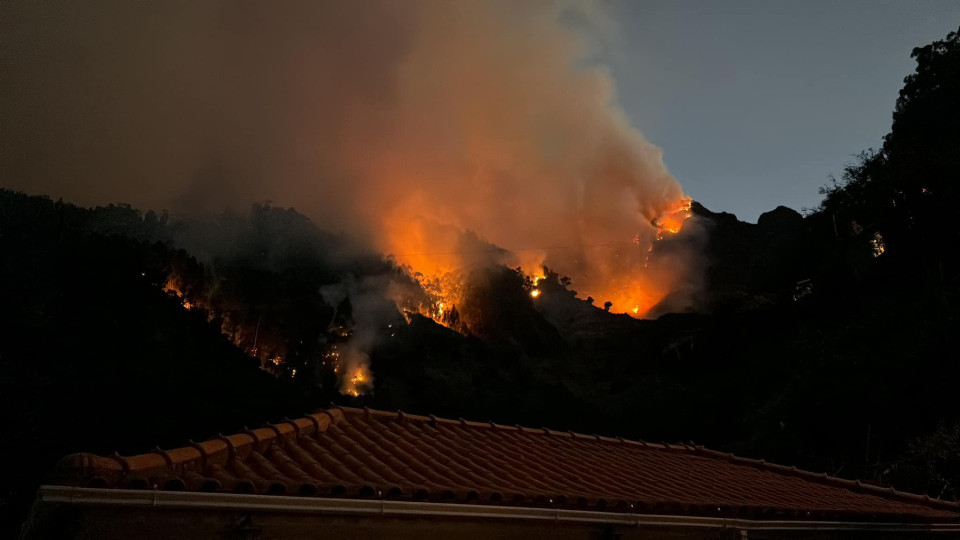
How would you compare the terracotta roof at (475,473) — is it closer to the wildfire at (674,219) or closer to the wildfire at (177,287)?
the wildfire at (177,287)

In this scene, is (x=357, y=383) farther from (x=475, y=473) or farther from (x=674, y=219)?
(x=674, y=219)

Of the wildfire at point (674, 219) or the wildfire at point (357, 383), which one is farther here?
the wildfire at point (674, 219)

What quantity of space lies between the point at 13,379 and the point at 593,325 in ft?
192

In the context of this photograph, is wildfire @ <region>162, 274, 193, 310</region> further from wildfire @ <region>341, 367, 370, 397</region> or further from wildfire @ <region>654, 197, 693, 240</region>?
wildfire @ <region>654, 197, 693, 240</region>

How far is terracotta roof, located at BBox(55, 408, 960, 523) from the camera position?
479cm

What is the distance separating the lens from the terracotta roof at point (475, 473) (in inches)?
188

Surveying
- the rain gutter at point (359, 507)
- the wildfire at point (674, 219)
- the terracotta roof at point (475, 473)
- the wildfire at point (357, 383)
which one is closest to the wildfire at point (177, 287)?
the wildfire at point (357, 383)

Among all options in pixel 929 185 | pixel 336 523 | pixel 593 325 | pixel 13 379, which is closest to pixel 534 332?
pixel 593 325

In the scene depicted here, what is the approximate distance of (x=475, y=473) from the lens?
6.90 m

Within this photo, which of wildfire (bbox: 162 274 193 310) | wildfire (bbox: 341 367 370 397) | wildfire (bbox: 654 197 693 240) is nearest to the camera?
wildfire (bbox: 162 274 193 310)

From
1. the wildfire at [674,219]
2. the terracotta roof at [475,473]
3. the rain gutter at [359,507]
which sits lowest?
the rain gutter at [359,507]

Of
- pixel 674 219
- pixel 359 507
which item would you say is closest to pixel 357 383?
pixel 359 507

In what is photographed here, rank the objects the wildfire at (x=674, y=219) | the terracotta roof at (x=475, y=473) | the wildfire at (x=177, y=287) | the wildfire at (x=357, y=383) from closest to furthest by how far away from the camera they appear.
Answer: the terracotta roof at (x=475, y=473) < the wildfire at (x=177, y=287) < the wildfire at (x=357, y=383) < the wildfire at (x=674, y=219)

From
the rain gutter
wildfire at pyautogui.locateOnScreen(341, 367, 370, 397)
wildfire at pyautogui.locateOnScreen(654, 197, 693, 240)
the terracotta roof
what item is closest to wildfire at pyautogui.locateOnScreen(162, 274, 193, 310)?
wildfire at pyautogui.locateOnScreen(341, 367, 370, 397)
